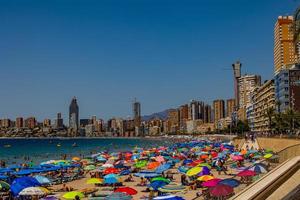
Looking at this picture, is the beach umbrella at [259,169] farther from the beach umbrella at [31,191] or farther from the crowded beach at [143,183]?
the beach umbrella at [31,191]

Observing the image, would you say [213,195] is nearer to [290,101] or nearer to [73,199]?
[73,199]

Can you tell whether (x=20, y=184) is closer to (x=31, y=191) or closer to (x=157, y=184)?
(x=31, y=191)

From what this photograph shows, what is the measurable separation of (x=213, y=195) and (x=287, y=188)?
16.1ft

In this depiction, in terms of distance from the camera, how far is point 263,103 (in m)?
133

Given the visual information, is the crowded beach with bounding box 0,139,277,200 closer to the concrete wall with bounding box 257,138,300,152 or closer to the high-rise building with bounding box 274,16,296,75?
the concrete wall with bounding box 257,138,300,152

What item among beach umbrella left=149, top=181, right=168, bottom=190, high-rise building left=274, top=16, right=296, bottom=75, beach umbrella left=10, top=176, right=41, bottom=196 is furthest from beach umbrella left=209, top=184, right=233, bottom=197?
high-rise building left=274, top=16, right=296, bottom=75

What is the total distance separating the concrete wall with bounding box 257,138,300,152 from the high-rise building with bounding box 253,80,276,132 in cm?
5004

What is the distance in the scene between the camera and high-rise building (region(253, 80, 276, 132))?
393 feet

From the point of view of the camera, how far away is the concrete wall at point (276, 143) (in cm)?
4634

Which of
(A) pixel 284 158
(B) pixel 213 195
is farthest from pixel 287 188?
(A) pixel 284 158

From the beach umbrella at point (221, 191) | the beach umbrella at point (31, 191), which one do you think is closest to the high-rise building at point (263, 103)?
the beach umbrella at point (31, 191)

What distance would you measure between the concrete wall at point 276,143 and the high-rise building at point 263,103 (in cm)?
5004

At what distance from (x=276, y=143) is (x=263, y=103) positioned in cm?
8096

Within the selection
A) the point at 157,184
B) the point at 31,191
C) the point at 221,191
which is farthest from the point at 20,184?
the point at 221,191
